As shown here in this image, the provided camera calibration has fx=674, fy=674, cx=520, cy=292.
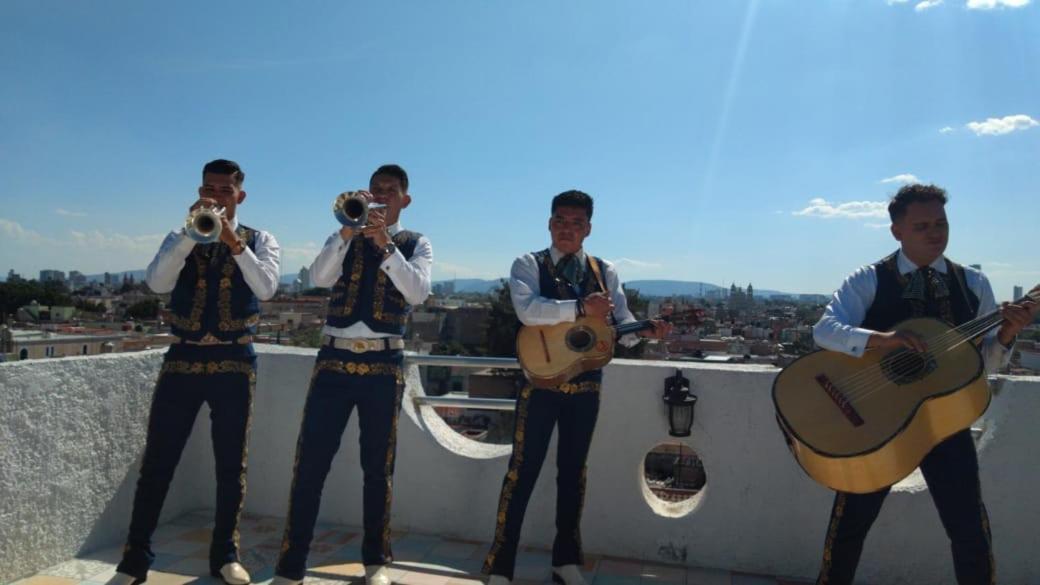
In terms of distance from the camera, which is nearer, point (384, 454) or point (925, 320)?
point (925, 320)

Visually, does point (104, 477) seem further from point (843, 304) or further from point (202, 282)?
point (843, 304)

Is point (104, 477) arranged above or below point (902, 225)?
below

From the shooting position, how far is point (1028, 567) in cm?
334

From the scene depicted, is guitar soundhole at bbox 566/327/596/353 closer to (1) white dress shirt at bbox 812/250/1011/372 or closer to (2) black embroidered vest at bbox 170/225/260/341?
(1) white dress shirt at bbox 812/250/1011/372

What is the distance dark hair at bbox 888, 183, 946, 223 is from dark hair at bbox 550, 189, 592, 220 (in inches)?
52.6

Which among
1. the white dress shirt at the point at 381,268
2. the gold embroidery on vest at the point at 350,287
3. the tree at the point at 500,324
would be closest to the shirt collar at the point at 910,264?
→ the white dress shirt at the point at 381,268

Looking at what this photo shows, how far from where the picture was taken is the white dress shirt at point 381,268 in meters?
3.12

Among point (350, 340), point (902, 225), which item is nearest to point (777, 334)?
point (902, 225)

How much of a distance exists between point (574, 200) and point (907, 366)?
63.6 inches

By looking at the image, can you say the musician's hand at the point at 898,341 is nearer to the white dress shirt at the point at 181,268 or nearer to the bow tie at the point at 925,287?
the bow tie at the point at 925,287

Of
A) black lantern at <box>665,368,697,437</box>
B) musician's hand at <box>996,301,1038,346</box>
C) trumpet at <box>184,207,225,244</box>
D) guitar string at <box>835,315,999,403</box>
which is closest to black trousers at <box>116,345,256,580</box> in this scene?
trumpet at <box>184,207,225,244</box>

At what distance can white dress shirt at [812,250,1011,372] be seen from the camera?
2648 mm

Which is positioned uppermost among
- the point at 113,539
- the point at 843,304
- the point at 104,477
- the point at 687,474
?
the point at 843,304

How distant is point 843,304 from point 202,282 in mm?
2838
